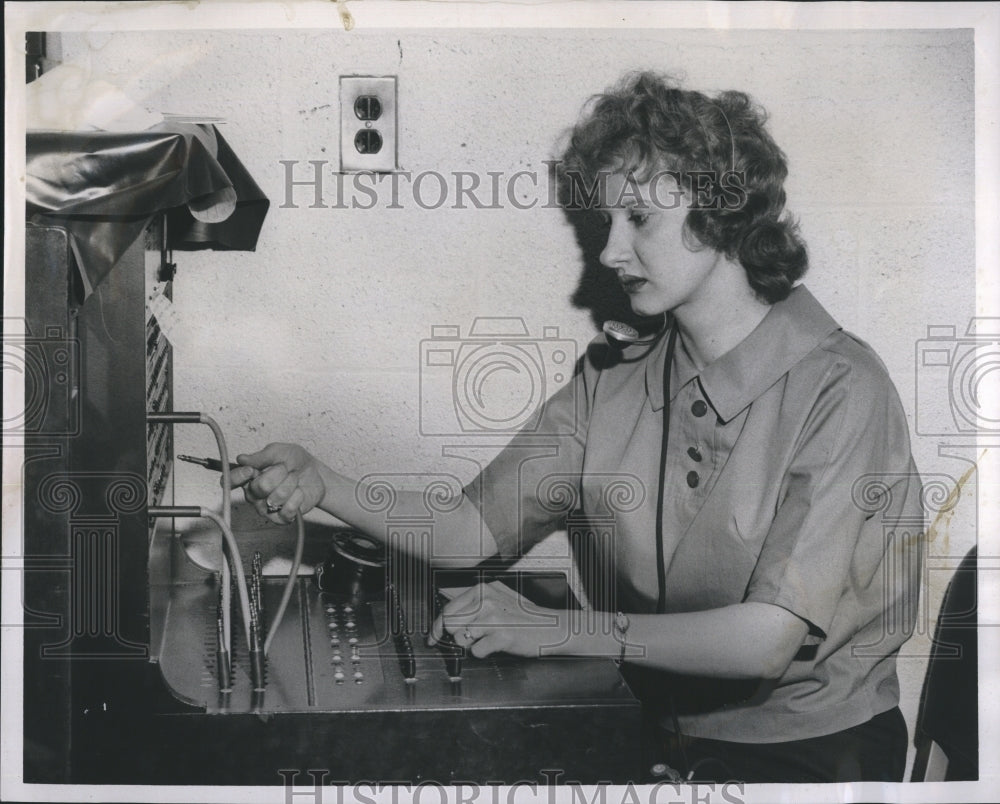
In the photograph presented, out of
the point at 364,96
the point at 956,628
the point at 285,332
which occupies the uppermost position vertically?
the point at 364,96

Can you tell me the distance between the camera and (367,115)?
168cm

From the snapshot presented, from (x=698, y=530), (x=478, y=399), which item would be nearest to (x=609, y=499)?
(x=698, y=530)

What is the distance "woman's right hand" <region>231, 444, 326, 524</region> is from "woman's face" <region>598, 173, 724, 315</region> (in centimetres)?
58

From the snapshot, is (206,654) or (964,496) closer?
(206,654)

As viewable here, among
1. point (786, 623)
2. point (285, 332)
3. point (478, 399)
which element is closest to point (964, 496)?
point (786, 623)

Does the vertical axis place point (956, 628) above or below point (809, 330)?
below

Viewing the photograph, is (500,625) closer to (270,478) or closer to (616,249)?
(270,478)

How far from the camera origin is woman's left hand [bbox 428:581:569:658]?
1658 millimetres

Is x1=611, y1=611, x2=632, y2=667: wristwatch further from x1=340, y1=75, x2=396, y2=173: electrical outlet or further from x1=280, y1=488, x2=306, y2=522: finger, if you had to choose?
x1=340, y1=75, x2=396, y2=173: electrical outlet

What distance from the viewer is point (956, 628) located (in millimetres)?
1763

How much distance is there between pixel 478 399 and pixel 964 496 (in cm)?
81

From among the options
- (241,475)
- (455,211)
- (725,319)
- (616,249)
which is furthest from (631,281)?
(241,475)

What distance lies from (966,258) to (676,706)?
0.86 m

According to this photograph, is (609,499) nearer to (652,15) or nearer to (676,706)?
(676,706)
